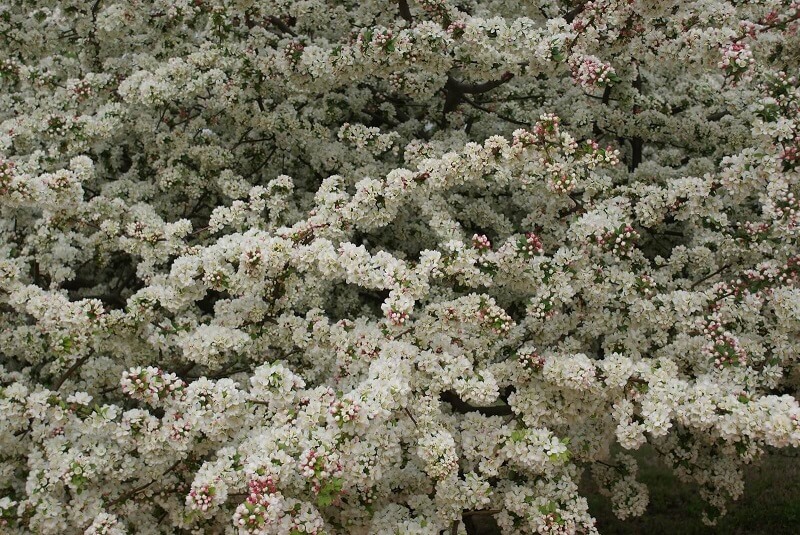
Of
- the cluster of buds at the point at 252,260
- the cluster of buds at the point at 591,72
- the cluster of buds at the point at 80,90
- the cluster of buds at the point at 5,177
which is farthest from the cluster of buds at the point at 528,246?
the cluster of buds at the point at 80,90

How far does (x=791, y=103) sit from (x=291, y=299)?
4.49 metres

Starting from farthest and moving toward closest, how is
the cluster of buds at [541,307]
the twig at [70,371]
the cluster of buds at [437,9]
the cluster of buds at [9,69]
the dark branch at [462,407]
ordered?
the cluster of buds at [9,69]
the cluster of buds at [437,9]
the dark branch at [462,407]
the twig at [70,371]
the cluster of buds at [541,307]

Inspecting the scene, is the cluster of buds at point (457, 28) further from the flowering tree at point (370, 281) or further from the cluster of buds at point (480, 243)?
the cluster of buds at point (480, 243)

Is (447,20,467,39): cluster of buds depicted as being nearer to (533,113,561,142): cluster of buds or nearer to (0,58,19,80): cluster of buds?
(533,113,561,142): cluster of buds

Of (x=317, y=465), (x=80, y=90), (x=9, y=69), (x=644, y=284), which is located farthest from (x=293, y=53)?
(x=317, y=465)

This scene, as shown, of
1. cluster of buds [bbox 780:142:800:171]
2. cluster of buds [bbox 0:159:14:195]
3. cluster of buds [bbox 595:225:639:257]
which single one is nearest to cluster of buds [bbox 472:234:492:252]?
cluster of buds [bbox 595:225:639:257]

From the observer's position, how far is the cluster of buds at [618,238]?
582 cm

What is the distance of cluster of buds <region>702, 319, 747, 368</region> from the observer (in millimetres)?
5383

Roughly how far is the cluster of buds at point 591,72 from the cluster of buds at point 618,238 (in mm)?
1335

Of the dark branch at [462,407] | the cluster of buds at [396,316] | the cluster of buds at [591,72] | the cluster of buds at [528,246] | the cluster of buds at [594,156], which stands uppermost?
the cluster of buds at [591,72]

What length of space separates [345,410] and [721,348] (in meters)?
2.93

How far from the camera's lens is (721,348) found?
5.40 metres

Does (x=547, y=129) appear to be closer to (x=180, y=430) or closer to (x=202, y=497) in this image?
(x=180, y=430)

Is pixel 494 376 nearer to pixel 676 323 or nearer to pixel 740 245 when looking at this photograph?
pixel 676 323
